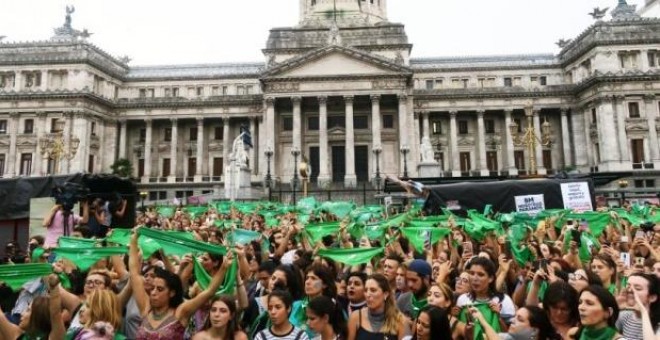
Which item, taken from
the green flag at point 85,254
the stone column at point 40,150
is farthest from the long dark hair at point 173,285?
the stone column at point 40,150

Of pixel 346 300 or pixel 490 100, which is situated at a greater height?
pixel 490 100

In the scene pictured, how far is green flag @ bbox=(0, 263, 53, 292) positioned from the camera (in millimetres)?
6418

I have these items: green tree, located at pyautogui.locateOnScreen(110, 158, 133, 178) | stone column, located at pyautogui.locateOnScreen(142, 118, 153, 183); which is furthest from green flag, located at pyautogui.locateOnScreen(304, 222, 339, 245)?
stone column, located at pyautogui.locateOnScreen(142, 118, 153, 183)

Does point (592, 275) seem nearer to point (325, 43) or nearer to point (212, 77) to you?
point (325, 43)

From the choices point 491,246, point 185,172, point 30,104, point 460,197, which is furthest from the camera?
point 185,172

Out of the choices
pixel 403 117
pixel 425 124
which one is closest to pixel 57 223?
pixel 403 117

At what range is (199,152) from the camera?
2391 inches

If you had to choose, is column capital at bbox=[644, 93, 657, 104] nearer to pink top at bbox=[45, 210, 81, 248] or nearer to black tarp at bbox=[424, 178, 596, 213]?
black tarp at bbox=[424, 178, 596, 213]

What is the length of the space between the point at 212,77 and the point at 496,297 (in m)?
62.1

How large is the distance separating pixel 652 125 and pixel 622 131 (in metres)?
3.47

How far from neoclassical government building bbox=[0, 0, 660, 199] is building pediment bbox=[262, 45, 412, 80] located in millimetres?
113

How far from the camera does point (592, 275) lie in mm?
6590

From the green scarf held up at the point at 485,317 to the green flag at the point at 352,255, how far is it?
2.94 metres

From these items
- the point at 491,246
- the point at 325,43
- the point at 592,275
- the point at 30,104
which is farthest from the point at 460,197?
the point at 30,104
